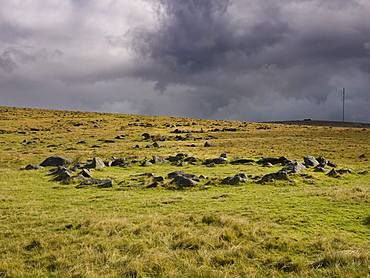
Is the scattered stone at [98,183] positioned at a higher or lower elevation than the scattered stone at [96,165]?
lower

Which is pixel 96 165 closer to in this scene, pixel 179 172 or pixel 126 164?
pixel 126 164

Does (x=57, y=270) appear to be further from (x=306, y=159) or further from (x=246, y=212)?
(x=306, y=159)

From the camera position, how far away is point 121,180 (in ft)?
79.8

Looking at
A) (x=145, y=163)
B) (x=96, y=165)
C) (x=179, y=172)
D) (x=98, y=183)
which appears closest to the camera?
(x=98, y=183)

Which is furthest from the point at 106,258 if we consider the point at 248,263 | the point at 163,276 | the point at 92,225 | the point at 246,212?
the point at 246,212

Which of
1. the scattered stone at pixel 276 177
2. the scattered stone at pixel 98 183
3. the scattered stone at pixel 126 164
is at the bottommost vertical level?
the scattered stone at pixel 98 183

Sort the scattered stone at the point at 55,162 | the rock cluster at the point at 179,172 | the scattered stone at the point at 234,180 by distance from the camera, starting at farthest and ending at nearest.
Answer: the scattered stone at the point at 55,162 < the rock cluster at the point at 179,172 < the scattered stone at the point at 234,180

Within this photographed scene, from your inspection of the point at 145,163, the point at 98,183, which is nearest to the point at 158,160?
the point at 145,163

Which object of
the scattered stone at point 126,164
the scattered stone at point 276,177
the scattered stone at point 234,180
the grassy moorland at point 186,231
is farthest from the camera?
the scattered stone at point 126,164

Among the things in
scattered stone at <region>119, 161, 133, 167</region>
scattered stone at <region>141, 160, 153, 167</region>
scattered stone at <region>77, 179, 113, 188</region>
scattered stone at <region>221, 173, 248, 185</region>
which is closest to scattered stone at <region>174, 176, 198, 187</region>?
scattered stone at <region>221, 173, 248, 185</region>

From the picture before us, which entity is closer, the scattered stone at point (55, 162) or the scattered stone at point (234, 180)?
the scattered stone at point (234, 180)

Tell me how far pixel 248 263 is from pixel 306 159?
2582 centimetres

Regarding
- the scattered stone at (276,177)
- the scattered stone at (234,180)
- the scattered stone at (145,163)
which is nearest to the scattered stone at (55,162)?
the scattered stone at (145,163)

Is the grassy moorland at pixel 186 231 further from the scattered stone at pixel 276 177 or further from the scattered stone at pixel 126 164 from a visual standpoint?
the scattered stone at pixel 126 164
